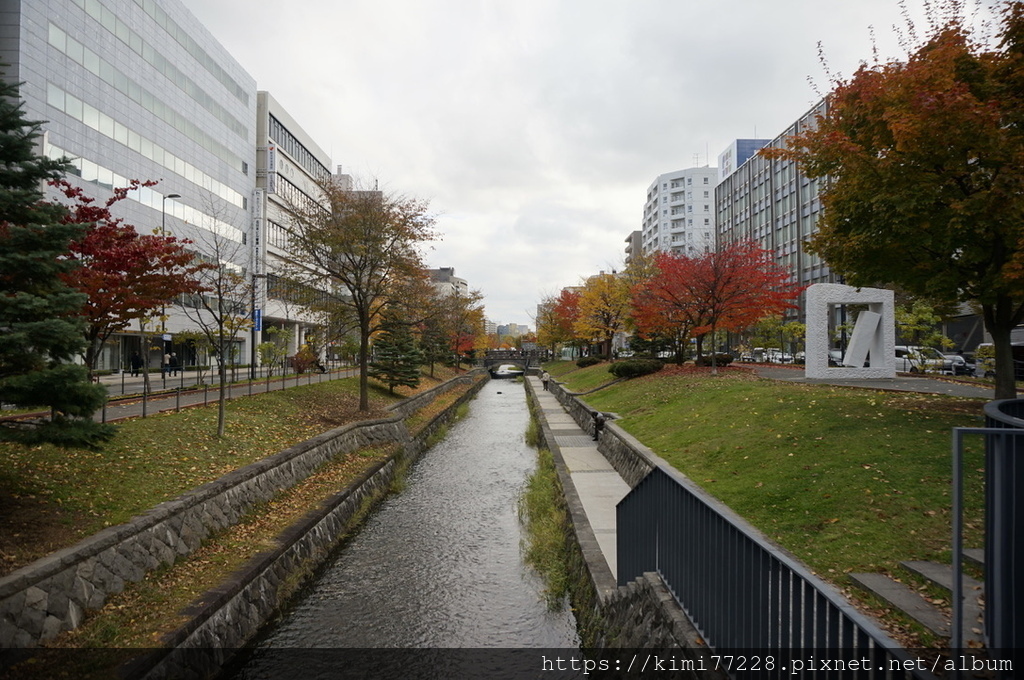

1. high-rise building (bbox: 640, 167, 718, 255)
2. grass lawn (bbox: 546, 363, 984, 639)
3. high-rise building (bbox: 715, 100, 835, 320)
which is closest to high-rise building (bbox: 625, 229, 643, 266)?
high-rise building (bbox: 640, 167, 718, 255)

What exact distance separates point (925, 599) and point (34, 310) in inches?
369

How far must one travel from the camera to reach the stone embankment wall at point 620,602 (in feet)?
17.3

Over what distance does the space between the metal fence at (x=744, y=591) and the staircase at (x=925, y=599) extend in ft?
4.72

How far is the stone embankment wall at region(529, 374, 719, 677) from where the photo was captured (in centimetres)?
528

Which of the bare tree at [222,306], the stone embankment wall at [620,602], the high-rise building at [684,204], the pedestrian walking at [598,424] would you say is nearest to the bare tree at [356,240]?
the bare tree at [222,306]

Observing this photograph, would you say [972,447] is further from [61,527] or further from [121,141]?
[121,141]

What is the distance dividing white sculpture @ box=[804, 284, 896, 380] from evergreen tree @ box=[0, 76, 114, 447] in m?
21.7

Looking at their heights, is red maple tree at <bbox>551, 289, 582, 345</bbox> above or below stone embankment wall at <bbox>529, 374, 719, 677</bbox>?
above

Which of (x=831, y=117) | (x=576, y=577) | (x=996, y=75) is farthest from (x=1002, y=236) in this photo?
(x=576, y=577)

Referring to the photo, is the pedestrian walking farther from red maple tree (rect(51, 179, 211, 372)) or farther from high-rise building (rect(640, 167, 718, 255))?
high-rise building (rect(640, 167, 718, 255))

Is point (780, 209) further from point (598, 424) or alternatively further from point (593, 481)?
point (593, 481)

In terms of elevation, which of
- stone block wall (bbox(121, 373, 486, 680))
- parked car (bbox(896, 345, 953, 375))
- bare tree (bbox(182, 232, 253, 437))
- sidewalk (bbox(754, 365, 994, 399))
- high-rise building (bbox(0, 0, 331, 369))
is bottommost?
stone block wall (bbox(121, 373, 486, 680))

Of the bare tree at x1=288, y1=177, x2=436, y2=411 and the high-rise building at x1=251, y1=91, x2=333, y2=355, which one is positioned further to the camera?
the high-rise building at x1=251, y1=91, x2=333, y2=355

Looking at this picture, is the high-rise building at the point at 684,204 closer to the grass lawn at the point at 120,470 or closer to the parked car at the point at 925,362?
the parked car at the point at 925,362
